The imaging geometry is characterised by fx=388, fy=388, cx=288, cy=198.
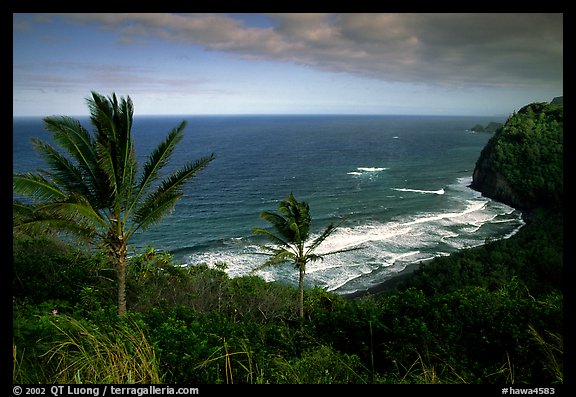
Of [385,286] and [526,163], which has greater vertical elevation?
[526,163]

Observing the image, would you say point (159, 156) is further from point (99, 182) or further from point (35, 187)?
point (35, 187)

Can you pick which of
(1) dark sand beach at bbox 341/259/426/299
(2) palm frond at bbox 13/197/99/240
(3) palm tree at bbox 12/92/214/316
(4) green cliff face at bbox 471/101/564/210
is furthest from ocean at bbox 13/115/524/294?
(2) palm frond at bbox 13/197/99/240

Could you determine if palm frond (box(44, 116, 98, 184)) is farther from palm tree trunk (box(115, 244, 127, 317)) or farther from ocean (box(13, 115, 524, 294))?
ocean (box(13, 115, 524, 294))

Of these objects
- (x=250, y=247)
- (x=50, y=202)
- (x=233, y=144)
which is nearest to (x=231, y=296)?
(x=50, y=202)

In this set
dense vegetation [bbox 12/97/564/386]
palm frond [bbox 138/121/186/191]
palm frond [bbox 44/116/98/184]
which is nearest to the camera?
dense vegetation [bbox 12/97/564/386]

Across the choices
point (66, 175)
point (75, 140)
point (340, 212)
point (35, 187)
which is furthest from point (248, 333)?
point (340, 212)
